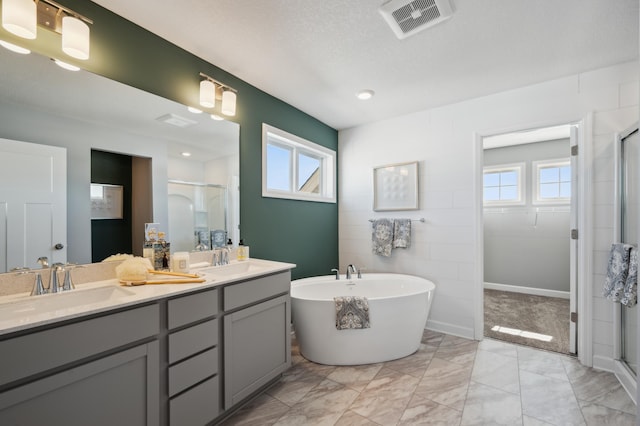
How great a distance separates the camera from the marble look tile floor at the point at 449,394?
171cm

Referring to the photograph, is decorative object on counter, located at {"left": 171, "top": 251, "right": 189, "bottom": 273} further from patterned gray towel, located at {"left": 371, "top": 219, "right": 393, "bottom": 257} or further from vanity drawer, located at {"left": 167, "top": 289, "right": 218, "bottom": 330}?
patterned gray towel, located at {"left": 371, "top": 219, "right": 393, "bottom": 257}

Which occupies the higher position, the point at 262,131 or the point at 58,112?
the point at 262,131

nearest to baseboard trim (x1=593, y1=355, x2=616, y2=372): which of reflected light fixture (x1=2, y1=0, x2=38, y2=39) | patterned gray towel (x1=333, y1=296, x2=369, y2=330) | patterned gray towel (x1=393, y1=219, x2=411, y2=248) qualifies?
patterned gray towel (x1=393, y1=219, x2=411, y2=248)

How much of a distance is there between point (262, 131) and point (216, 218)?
3.10 ft

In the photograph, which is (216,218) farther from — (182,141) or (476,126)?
(476,126)

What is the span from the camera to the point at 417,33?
5.98ft

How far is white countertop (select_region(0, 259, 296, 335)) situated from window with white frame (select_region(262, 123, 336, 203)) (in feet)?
4.42

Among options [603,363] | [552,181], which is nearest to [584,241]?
[603,363]

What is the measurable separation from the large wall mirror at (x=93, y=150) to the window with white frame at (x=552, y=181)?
4645 millimetres

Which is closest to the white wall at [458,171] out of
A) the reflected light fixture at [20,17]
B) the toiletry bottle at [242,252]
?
the toiletry bottle at [242,252]

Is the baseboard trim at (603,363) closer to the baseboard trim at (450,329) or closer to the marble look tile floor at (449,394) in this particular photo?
the marble look tile floor at (449,394)

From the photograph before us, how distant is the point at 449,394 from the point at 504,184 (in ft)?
12.6

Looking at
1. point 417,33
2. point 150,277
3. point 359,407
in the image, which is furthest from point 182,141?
point 359,407

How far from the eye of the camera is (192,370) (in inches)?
58.3
